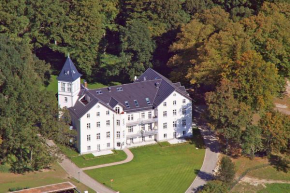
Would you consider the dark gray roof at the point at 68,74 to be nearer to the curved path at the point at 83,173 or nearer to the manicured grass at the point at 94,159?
the curved path at the point at 83,173

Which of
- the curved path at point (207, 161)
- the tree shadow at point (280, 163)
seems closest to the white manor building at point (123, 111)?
the curved path at point (207, 161)

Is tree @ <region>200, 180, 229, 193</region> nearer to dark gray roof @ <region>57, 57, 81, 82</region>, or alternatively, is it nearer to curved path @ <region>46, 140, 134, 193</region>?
curved path @ <region>46, 140, 134, 193</region>

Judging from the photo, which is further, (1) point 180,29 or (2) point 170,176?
(1) point 180,29

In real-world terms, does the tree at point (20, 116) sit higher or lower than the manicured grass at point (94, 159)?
higher

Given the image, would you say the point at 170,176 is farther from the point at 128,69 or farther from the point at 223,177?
the point at 128,69

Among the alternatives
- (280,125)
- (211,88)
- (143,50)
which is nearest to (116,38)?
(143,50)

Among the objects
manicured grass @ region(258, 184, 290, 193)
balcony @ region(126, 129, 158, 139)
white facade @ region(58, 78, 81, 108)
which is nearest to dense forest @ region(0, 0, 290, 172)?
white facade @ region(58, 78, 81, 108)

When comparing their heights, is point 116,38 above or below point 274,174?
above

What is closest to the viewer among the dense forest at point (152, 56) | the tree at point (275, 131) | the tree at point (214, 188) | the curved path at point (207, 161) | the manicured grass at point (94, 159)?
the tree at point (214, 188)
